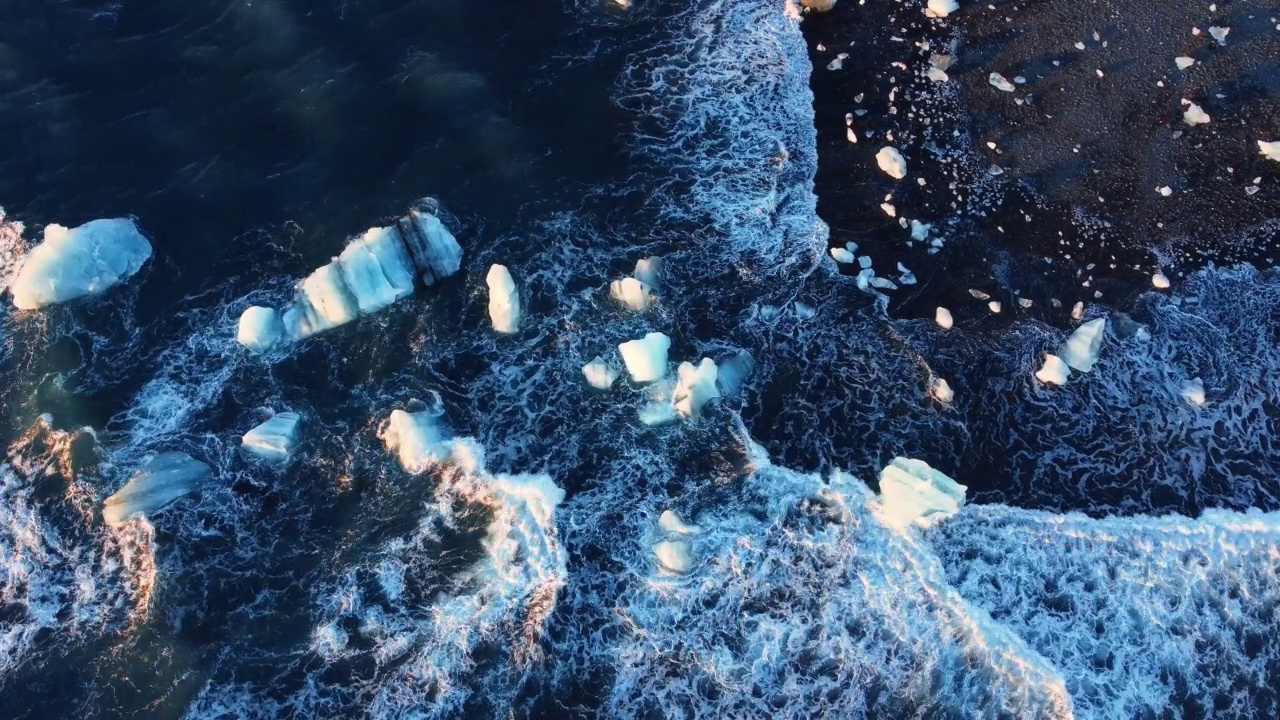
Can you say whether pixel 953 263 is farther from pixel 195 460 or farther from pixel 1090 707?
pixel 195 460

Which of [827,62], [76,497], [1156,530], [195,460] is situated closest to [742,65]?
[827,62]

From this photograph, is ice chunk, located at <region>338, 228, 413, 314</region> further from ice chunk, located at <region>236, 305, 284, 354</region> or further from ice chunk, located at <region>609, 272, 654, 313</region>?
ice chunk, located at <region>609, 272, 654, 313</region>

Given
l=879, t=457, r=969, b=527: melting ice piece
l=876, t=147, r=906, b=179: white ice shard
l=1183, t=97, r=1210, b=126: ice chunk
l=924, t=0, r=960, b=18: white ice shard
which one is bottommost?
l=879, t=457, r=969, b=527: melting ice piece

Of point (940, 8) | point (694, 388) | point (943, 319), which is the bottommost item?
point (943, 319)

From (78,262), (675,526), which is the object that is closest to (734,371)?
(675,526)

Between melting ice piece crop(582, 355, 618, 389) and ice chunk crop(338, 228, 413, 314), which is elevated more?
ice chunk crop(338, 228, 413, 314)

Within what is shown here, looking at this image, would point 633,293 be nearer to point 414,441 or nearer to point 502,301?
point 502,301

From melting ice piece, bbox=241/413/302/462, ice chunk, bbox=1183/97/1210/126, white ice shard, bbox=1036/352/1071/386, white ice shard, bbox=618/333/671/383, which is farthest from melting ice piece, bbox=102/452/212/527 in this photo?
ice chunk, bbox=1183/97/1210/126
